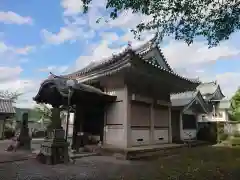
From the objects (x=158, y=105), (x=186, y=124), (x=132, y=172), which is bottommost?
(x=132, y=172)

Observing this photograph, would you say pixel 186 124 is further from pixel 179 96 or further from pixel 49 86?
pixel 49 86

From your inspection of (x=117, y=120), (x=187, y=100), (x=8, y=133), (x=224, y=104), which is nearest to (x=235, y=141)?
(x=187, y=100)

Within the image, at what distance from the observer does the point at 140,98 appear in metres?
11.4

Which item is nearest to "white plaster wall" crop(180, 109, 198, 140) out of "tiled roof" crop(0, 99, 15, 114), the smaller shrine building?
the smaller shrine building

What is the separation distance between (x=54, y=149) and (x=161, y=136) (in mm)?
7225

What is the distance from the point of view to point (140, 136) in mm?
11383

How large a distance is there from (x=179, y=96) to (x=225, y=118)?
18.0 m

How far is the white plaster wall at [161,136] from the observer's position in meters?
12.7

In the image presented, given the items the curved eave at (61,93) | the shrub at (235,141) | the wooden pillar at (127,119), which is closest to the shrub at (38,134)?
the curved eave at (61,93)

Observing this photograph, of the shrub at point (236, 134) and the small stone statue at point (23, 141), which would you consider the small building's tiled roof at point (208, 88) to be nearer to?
the shrub at point (236, 134)

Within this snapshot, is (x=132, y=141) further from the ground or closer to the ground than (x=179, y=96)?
closer to the ground

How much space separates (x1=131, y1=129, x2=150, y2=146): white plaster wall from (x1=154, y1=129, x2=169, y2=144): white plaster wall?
0.86 meters

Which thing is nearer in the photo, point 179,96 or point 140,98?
point 140,98

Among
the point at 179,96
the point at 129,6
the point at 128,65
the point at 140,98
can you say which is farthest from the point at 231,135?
the point at 129,6
